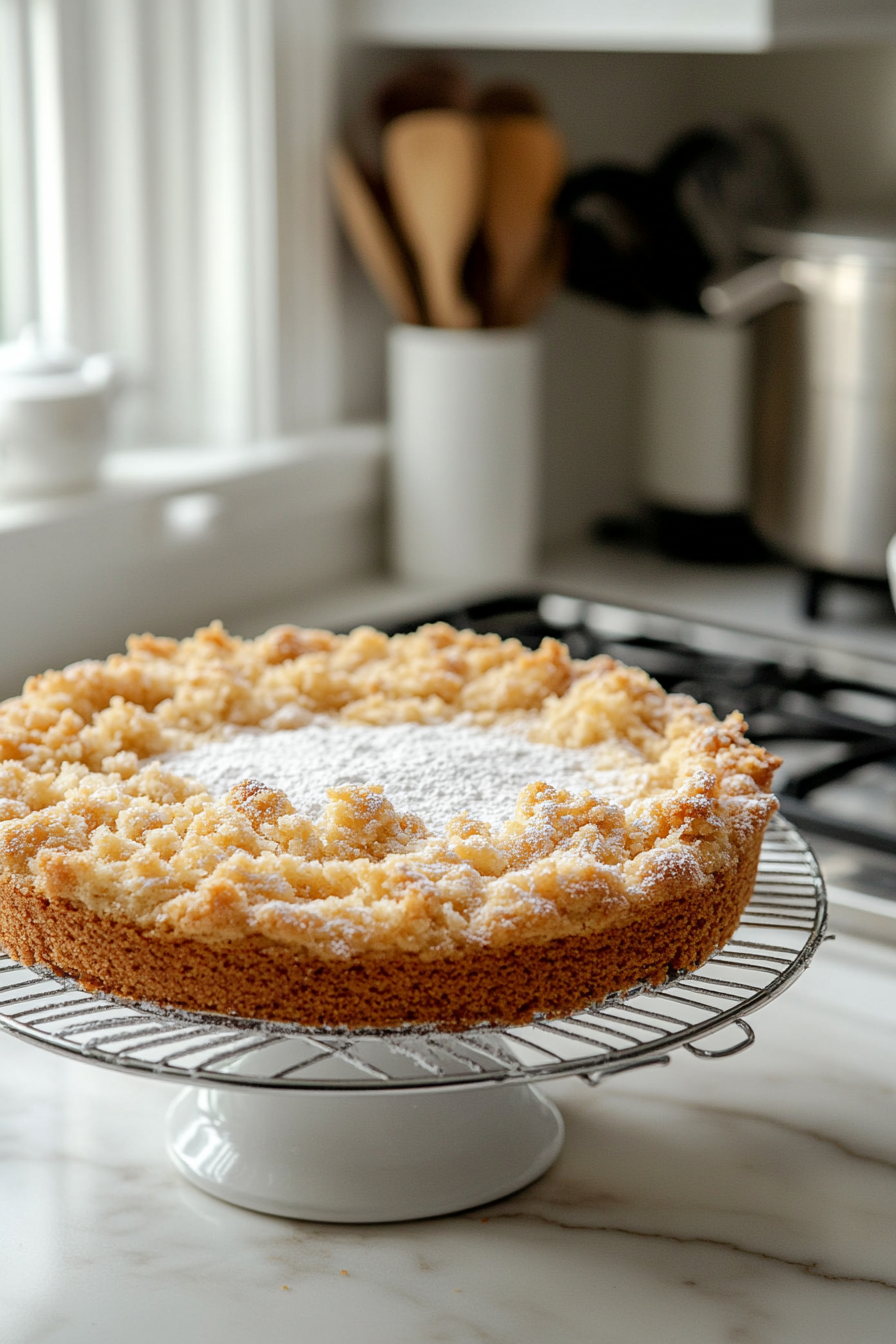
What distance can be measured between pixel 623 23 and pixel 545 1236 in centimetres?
107

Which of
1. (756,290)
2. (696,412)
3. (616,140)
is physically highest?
(616,140)

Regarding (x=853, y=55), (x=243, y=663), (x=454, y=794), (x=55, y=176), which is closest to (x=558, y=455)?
(x=853, y=55)

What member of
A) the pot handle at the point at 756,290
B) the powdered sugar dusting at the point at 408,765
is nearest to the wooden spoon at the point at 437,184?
the pot handle at the point at 756,290

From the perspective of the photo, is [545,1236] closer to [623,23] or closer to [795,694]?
[795,694]

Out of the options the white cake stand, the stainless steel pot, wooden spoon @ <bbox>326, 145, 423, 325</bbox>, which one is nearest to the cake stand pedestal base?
the white cake stand

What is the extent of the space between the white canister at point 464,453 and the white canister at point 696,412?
0.17 metres

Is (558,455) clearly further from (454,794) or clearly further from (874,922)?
(454,794)

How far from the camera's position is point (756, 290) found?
142 cm

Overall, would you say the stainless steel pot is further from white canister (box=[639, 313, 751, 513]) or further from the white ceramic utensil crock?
the white ceramic utensil crock

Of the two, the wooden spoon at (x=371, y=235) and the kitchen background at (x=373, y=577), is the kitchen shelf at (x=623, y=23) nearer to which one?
the kitchen background at (x=373, y=577)

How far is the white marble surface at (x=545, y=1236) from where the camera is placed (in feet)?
2.01

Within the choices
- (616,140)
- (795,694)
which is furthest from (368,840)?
(616,140)

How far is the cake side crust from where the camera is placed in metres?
0.62

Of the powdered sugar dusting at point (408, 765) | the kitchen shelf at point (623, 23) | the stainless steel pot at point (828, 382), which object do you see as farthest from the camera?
the stainless steel pot at point (828, 382)
